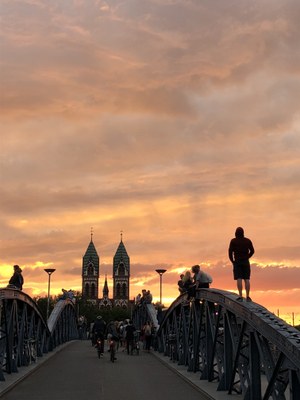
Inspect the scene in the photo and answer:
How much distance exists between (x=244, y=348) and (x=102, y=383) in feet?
15.7

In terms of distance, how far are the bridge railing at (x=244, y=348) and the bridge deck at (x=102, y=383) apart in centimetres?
79

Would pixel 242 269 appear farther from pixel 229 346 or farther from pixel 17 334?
pixel 17 334

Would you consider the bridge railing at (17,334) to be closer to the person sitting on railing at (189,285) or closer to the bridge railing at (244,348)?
the person sitting on railing at (189,285)

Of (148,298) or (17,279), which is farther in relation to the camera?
(148,298)

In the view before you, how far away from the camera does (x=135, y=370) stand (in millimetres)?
21266

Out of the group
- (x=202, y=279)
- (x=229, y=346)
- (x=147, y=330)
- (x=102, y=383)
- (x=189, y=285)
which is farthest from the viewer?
(x=147, y=330)

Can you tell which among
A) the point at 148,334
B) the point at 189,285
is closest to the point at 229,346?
the point at 189,285

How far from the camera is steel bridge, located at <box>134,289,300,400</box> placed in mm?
9559

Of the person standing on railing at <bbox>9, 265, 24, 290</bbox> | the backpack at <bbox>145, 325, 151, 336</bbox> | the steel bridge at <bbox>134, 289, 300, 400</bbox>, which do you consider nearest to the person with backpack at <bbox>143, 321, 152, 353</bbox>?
the backpack at <bbox>145, 325, 151, 336</bbox>

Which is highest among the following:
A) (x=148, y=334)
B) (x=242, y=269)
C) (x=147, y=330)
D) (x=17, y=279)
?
(x=17, y=279)

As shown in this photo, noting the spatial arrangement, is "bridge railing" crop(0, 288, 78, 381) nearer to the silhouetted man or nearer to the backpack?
the backpack

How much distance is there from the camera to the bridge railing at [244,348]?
955 centimetres

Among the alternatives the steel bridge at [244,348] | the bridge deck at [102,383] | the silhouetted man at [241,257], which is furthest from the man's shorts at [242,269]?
the bridge deck at [102,383]

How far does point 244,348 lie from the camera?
45.2 feet
